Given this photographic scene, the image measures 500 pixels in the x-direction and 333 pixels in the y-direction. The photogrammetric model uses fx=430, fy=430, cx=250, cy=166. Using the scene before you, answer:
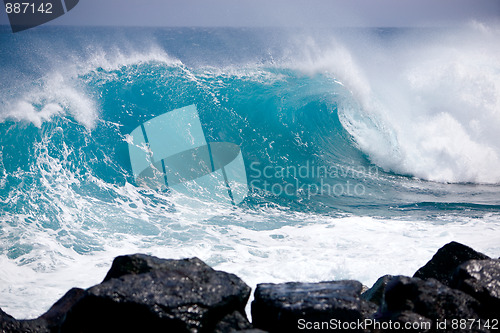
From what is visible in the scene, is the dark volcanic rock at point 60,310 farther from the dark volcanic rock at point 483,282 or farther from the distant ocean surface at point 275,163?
the dark volcanic rock at point 483,282

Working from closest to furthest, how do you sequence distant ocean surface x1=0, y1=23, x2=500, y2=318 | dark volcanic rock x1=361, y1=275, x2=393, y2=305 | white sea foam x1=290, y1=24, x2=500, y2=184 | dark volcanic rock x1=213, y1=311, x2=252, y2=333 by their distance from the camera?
1. dark volcanic rock x1=213, y1=311, x2=252, y2=333
2. dark volcanic rock x1=361, y1=275, x2=393, y2=305
3. distant ocean surface x1=0, y1=23, x2=500, y2=318
4. white sea foam x1=290, y1=24, x2=500, y2=184

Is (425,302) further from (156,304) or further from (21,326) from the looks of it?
(21,326)

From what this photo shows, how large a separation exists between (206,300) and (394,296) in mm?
1335

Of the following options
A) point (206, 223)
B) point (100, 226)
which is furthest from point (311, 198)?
point (100, 226)

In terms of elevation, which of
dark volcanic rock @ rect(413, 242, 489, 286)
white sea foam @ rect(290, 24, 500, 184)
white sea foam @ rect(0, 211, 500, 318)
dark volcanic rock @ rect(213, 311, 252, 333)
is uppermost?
white sea foam @ rect(290, 24, 500, 184)

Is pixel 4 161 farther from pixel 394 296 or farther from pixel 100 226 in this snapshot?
pixel 394 296

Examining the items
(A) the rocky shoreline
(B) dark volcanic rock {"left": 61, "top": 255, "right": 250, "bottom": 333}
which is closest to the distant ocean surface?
(A) the rocky shoreline

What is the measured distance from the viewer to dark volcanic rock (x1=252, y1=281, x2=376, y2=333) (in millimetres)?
2852

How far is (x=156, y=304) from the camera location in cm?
268

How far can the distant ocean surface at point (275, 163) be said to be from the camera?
5586 millimetres

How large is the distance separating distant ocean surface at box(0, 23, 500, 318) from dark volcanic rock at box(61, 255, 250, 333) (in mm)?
1964

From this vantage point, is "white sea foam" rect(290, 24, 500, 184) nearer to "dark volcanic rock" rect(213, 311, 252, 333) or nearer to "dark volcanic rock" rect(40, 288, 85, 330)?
"dark volcanic rock" rect(213, 311, 252, 333)

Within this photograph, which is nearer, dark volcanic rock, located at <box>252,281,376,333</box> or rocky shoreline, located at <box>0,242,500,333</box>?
rocky shoreline, located at <box>0,242,500,333</box>

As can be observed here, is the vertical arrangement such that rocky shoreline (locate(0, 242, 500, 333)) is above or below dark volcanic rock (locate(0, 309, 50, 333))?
above
